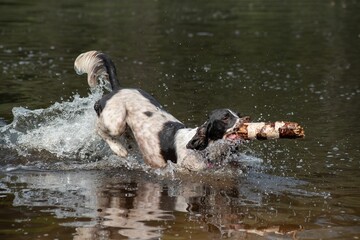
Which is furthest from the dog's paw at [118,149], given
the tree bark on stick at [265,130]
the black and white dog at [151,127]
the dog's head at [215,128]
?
the tree bark on stick at [265,130]

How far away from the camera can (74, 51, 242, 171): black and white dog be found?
8312 mm

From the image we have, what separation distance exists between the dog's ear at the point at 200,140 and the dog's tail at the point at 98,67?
1.94 meters

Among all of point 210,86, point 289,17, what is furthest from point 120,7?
point 210,86

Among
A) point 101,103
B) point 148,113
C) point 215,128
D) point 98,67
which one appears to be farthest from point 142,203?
point 98,67

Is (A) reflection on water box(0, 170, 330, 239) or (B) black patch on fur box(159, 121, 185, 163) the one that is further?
(B) black patch on fur box(159, 121, 185, 163)

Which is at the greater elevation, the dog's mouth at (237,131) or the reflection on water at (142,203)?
the dog's mouth at (237,131)

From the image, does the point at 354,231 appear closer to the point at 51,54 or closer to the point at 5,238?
the point at 5,238

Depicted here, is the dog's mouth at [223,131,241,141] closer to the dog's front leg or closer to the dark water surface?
the dark water surface

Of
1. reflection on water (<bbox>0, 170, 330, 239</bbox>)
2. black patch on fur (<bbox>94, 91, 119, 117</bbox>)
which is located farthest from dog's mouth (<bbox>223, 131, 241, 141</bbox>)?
black patch on fur (<bbox>94, 91, 119, 117</bbox>)

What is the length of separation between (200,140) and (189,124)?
330 cm

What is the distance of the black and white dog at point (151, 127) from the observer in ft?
27.3

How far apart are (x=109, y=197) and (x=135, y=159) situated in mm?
1496

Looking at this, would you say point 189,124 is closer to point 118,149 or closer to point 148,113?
point 118,149

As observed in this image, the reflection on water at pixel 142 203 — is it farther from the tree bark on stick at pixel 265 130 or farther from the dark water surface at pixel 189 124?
the tree bark on stick at pixel 265 130
